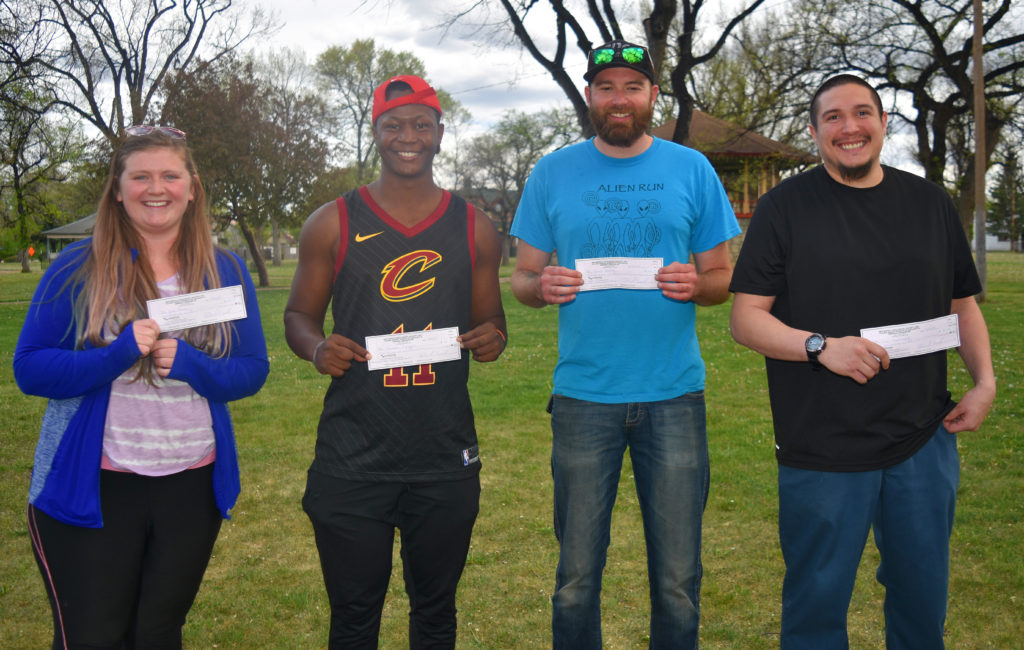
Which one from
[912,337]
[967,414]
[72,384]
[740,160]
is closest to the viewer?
[72,384]

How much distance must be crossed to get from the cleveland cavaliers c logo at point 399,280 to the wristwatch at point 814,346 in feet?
4.33

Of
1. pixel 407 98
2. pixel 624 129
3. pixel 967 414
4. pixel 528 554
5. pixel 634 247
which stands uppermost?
pixel 407 98

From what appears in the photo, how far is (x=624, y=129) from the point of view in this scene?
309 cm

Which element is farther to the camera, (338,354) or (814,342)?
(338,354)

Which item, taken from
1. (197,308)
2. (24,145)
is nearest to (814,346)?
(197,308)

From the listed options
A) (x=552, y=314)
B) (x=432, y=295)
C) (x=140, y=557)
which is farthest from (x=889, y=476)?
(x=552, y=314)

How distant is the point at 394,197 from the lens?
119 inches

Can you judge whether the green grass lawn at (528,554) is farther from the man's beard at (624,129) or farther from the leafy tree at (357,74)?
the leafy tree at (357,74)

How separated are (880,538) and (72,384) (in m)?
2.72

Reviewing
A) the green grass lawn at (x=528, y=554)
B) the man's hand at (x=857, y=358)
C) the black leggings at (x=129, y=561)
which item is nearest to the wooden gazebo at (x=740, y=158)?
the green grass lawn at (x=528, y=554)

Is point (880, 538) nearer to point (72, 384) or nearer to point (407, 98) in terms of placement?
point (407, 98)

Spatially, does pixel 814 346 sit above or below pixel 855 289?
below

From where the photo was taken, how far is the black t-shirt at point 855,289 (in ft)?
8.87

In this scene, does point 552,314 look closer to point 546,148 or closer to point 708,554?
point 708,554
